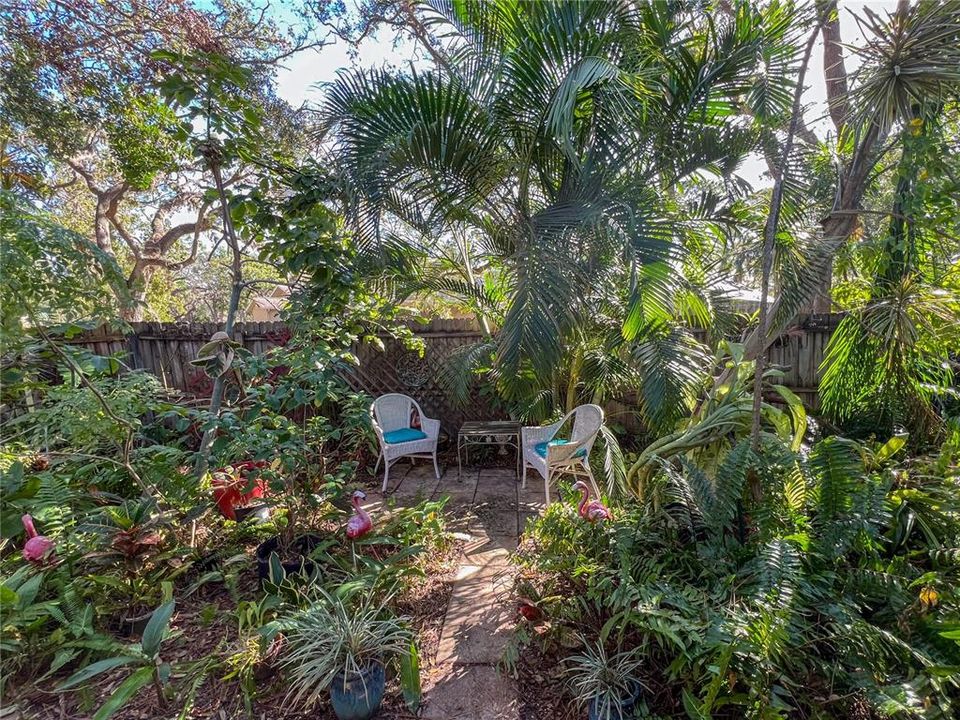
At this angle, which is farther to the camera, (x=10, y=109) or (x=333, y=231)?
(x=10, y=109)

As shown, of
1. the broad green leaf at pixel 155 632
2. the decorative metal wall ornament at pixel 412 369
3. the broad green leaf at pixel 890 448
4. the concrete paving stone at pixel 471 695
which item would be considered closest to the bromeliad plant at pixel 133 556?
the broad green leaf at pixel 155 632

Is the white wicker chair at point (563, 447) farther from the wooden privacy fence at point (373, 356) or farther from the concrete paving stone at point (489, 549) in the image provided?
the wooden privacy fence at point (373, 356)

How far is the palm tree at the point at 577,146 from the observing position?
8.02 feet

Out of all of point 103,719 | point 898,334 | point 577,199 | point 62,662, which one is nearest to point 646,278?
point 577,199

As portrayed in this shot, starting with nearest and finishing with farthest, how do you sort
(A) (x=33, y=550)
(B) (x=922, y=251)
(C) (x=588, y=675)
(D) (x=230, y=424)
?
(C) (x=588, y=675) < (A) (x=33, y=550) < (D) (x=230, y=424) < (B) (x=922, y=251)

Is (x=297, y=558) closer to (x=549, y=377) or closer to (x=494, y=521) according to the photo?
(x=494, y=521)

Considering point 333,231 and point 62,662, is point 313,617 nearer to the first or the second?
point 62,662

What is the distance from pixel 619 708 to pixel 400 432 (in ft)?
9.71

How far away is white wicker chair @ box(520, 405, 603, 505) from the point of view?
3.02m

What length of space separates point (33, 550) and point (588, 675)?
7.93 feet

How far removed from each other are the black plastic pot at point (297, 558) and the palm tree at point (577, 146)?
4.78 feet

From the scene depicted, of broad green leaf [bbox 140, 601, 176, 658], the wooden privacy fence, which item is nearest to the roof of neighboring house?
the wooden privacy fence

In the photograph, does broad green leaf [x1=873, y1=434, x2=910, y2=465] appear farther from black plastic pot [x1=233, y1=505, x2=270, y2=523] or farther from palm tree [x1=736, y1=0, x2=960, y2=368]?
black plastic pot [x1=233, y1=505, x2=270, y2=523]

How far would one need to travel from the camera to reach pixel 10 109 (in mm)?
4355
